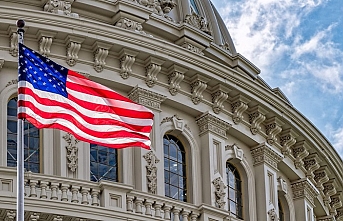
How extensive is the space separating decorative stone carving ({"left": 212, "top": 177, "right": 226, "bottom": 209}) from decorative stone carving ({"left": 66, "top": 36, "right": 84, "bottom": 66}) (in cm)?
628

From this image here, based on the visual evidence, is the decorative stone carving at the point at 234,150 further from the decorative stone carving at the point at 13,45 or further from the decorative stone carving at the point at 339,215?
the decorative stone carving at the point at 13,45

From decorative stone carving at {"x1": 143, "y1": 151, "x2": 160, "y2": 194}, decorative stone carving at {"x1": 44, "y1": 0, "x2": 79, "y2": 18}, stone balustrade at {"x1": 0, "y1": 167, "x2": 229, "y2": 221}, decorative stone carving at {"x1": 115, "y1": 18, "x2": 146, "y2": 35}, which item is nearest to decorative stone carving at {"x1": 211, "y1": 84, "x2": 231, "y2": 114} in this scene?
decorative stone carving at {"x1": 115, "y1": 18, "x2": 146, "y2": 35}

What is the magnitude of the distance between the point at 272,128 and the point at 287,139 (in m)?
1.14

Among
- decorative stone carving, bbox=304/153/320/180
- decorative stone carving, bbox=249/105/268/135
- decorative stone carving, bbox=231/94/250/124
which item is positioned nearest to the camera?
decorative stone carving, bbox=231/94/250/124

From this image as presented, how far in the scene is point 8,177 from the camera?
3800cm

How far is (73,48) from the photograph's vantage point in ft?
142

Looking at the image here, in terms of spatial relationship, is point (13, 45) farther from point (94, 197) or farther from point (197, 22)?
point (197, 22)

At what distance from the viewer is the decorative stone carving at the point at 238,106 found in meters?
47.7

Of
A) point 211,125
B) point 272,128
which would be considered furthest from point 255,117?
point 211,125

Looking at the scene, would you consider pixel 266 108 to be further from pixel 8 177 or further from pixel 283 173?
pixel 8 177

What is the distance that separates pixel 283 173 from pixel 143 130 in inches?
642

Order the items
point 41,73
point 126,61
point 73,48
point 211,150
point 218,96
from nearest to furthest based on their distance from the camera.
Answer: point 41,73
point 73,48
point 126,61
point 211,150
point 218,96

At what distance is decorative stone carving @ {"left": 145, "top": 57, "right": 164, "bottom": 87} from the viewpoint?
4506 centimetres

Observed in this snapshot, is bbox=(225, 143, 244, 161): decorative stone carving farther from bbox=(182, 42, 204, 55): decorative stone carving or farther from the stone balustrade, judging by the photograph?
the stone balustrade
